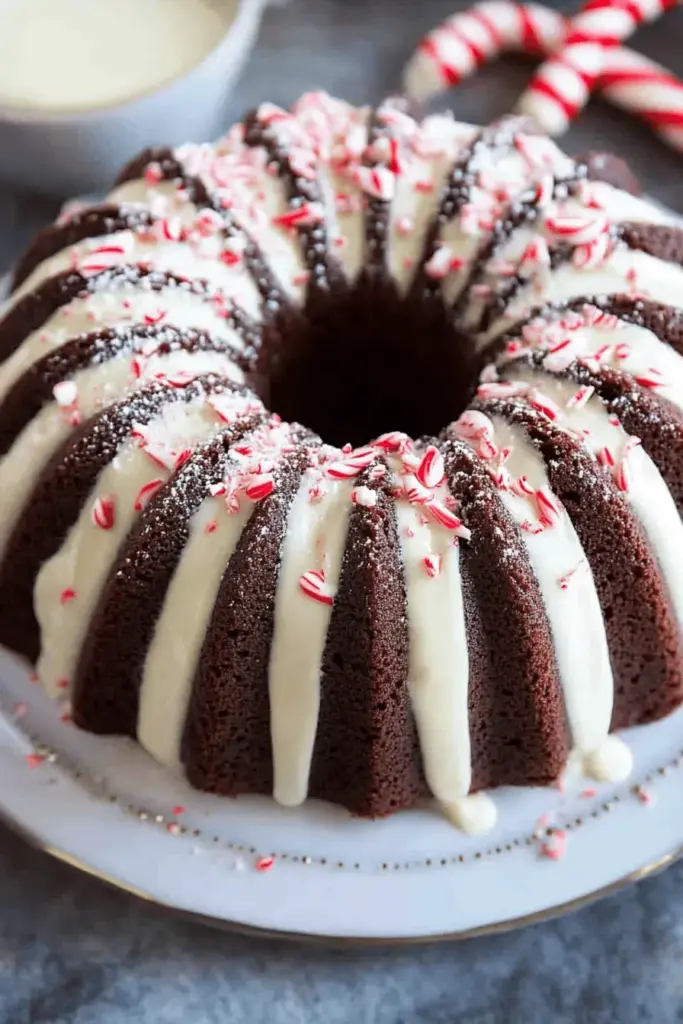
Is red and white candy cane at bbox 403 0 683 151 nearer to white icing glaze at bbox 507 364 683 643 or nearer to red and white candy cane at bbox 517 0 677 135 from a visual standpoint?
red and white candy cane at bbox 517 0 677 135

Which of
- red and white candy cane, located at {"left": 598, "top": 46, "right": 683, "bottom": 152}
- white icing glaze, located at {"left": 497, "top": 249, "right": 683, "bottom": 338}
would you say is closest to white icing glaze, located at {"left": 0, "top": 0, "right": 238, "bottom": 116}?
red and white candy cane, located at {"left": 598, "top": 46, "right": 683, "bottom": 152}

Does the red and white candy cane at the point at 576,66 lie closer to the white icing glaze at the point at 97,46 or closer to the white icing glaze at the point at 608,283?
the white icing glaze at the point at 97,46

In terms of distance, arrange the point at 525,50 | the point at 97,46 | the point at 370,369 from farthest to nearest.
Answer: the point at 525,50 → the point at 97,46 → the point at 370,369

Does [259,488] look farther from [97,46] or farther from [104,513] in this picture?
[97,46]

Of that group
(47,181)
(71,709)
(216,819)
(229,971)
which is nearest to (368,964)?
(229,971)

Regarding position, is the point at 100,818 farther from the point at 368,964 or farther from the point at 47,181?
the point at 47,181

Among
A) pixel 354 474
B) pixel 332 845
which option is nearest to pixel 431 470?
pixel 354 474
